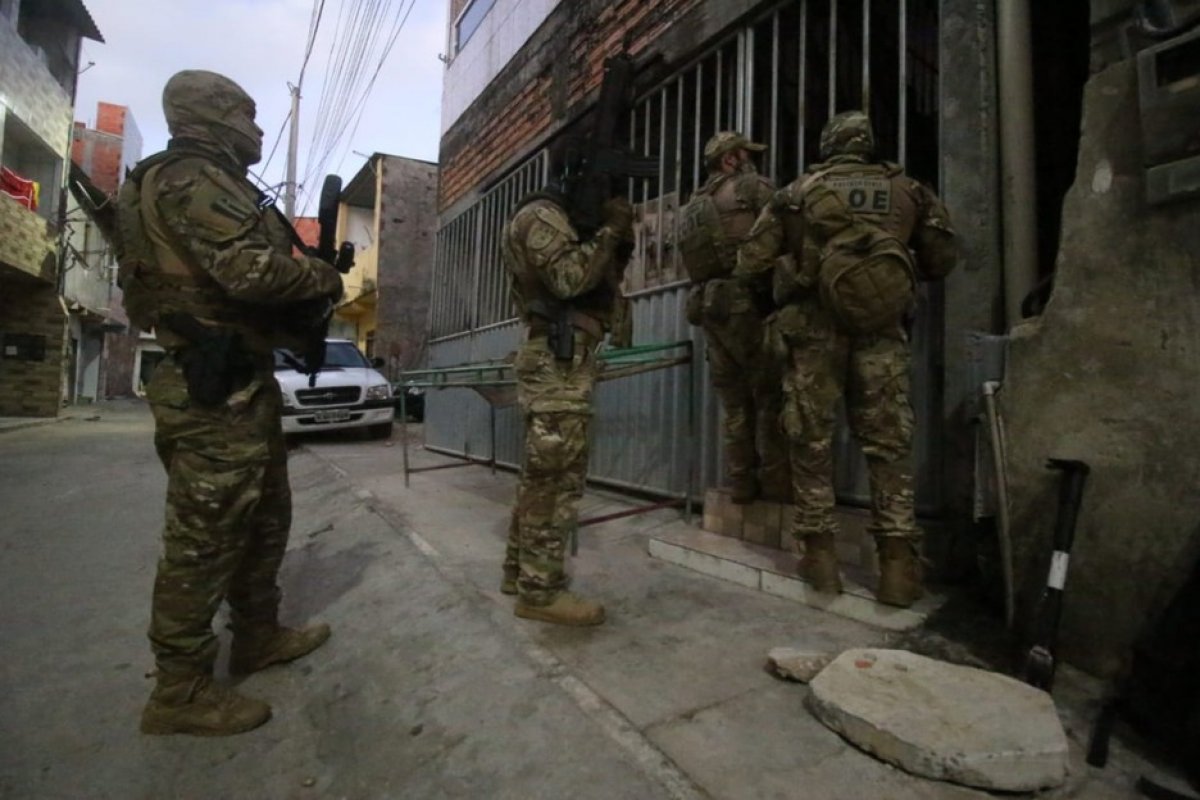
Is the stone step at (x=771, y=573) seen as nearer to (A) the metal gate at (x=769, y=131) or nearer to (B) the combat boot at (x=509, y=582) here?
(A) the metal gate at (x=769, y=131)

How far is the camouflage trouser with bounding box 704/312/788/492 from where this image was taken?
2896 mm

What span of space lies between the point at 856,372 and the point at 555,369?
1.10 metres

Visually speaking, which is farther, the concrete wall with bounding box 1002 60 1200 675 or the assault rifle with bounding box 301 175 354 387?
the assault rifle with bounding box 301 175 354 387

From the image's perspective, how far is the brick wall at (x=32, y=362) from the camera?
1253cm

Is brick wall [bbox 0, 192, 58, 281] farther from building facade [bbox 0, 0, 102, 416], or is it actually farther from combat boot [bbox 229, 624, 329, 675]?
combat boot [bbox 229, 624, 329, 675]

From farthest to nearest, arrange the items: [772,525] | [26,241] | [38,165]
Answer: [38,165] < [26,241] < [772,525]

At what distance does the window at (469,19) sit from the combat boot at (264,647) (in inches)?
285

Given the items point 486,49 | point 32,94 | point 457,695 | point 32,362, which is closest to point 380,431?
point 486,49

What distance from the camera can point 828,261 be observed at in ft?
7.16

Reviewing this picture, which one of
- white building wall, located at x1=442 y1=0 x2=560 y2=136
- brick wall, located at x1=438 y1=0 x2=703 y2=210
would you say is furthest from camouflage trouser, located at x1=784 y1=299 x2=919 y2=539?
white building wall, located at x1=442 y1=0 x2=560 y2=136

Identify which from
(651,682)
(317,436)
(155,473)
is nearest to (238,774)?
(651,682)

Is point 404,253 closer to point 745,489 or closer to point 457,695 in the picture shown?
point 745,489

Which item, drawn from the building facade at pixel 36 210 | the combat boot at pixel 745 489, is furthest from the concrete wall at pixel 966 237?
the building facade at pixel 36 210

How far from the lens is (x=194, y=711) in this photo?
1.72 meters
